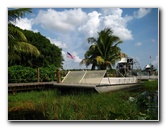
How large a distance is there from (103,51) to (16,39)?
122 centimetres

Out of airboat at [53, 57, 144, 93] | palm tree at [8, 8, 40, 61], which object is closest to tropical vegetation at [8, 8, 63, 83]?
palm tree at [8, 8, 40, 61]

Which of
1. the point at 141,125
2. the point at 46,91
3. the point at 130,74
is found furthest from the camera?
the point at 130,74

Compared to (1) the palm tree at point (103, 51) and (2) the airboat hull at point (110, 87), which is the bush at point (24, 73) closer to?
(1) the palm tree at point (103, 51)

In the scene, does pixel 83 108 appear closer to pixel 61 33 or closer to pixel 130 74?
pixel 61 33

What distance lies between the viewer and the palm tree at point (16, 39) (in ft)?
11.7

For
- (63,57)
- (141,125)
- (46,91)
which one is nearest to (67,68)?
(63,57)

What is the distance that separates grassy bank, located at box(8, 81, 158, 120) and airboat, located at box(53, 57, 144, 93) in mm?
382

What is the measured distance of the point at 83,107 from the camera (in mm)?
3682

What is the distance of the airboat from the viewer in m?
4.17

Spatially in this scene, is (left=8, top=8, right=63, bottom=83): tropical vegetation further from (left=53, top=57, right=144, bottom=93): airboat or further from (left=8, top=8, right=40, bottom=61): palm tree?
(left=53, top=57, right=144, bottom=93): airboat

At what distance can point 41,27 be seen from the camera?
12.1ft

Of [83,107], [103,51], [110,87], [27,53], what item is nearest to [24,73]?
[27,53]
